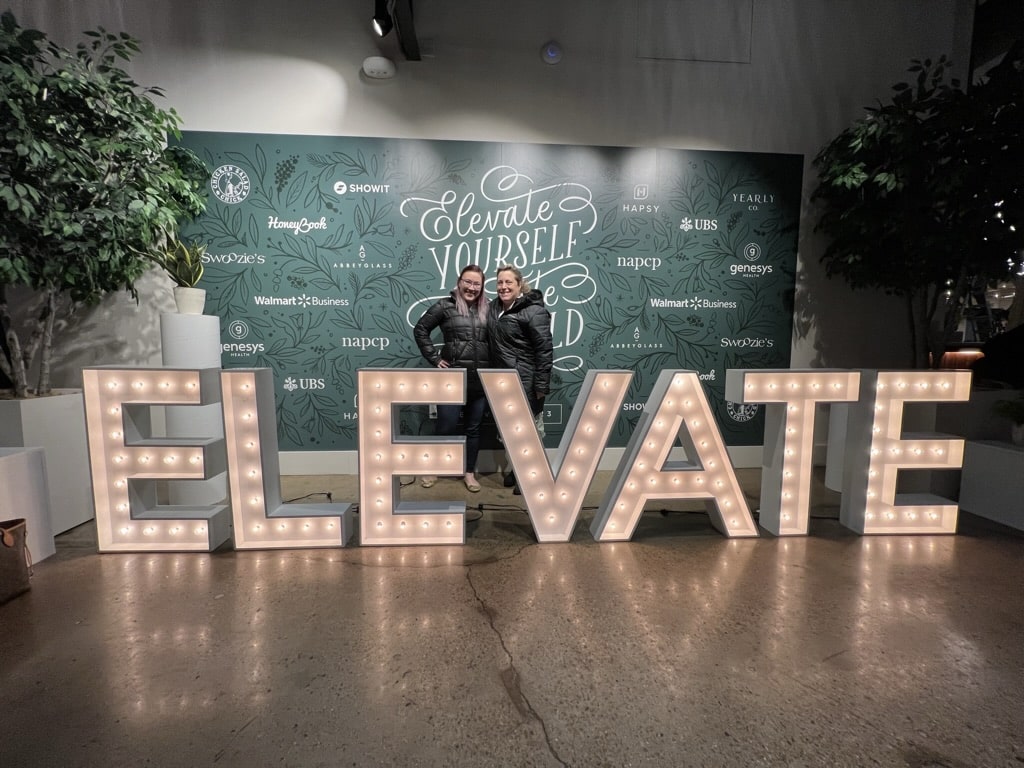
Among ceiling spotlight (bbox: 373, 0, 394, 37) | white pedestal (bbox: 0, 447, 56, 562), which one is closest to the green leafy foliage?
white pedestal (bbox: 0, 447, 56, 562)

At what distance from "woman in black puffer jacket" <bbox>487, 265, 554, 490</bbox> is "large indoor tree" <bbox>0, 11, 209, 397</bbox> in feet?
6.97

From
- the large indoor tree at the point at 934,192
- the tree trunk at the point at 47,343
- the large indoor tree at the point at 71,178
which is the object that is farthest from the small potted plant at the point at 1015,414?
the tree trunk at the point at 47,343

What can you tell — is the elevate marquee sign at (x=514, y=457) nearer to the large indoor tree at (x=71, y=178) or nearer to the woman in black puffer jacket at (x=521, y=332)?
the large indoor tree at (x=71, y=178)

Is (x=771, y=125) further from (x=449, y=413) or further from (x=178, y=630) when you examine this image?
(x=178, y=630)

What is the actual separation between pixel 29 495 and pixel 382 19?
3434 mm

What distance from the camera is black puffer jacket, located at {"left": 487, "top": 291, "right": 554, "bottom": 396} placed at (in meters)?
3.57

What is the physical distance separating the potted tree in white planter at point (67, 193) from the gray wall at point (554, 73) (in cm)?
83

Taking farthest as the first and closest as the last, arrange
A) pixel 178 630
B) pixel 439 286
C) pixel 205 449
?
1. pixel 439 286
2. pixel 205 449
3. pixel 178 630

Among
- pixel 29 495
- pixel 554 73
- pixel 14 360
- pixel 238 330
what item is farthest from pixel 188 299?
pixel 554 73

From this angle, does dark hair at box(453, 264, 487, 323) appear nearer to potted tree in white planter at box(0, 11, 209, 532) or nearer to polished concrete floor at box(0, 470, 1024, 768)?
polished concrete floor at box(0, 470, 1024, 768)

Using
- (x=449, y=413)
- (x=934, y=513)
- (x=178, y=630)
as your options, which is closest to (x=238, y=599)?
(x=178, y=630)

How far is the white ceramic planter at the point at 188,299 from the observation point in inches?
127

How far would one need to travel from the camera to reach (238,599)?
2094 mm

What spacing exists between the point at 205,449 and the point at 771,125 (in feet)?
15.4
